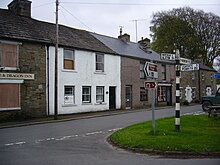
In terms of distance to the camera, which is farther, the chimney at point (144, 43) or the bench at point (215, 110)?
the chimney at point (144, 43)

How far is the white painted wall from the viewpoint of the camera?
21.7 m

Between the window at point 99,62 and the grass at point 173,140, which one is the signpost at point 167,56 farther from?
the window at point 99,62

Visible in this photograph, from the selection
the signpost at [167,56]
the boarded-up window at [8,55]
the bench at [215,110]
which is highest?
the boarded-up window at [8,55]

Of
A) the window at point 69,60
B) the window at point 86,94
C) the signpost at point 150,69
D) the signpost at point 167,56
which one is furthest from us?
the window at point 86,94

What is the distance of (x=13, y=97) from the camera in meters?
18.7

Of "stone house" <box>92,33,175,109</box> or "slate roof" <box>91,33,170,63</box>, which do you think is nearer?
"stone house" <box>92,33,175,109</box>

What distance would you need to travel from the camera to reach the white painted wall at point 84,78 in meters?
21.7

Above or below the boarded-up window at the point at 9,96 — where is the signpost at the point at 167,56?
above

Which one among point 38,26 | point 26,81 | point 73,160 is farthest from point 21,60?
point 73,160

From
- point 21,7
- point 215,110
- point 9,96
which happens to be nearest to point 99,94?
point 9,96

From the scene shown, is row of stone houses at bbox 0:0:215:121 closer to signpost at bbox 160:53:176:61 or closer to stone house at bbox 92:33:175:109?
stone house at bbox 92:33:175:109

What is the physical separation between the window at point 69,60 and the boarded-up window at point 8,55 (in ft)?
14.9

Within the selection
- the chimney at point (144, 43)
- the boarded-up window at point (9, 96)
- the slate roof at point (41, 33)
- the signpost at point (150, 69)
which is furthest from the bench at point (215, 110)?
the chimney at point (144, 43)

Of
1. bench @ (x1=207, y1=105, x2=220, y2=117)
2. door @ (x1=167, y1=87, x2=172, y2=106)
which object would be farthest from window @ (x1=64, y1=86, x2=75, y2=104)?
door @ (x1=167, y1=87, x2=172, y2=106)
